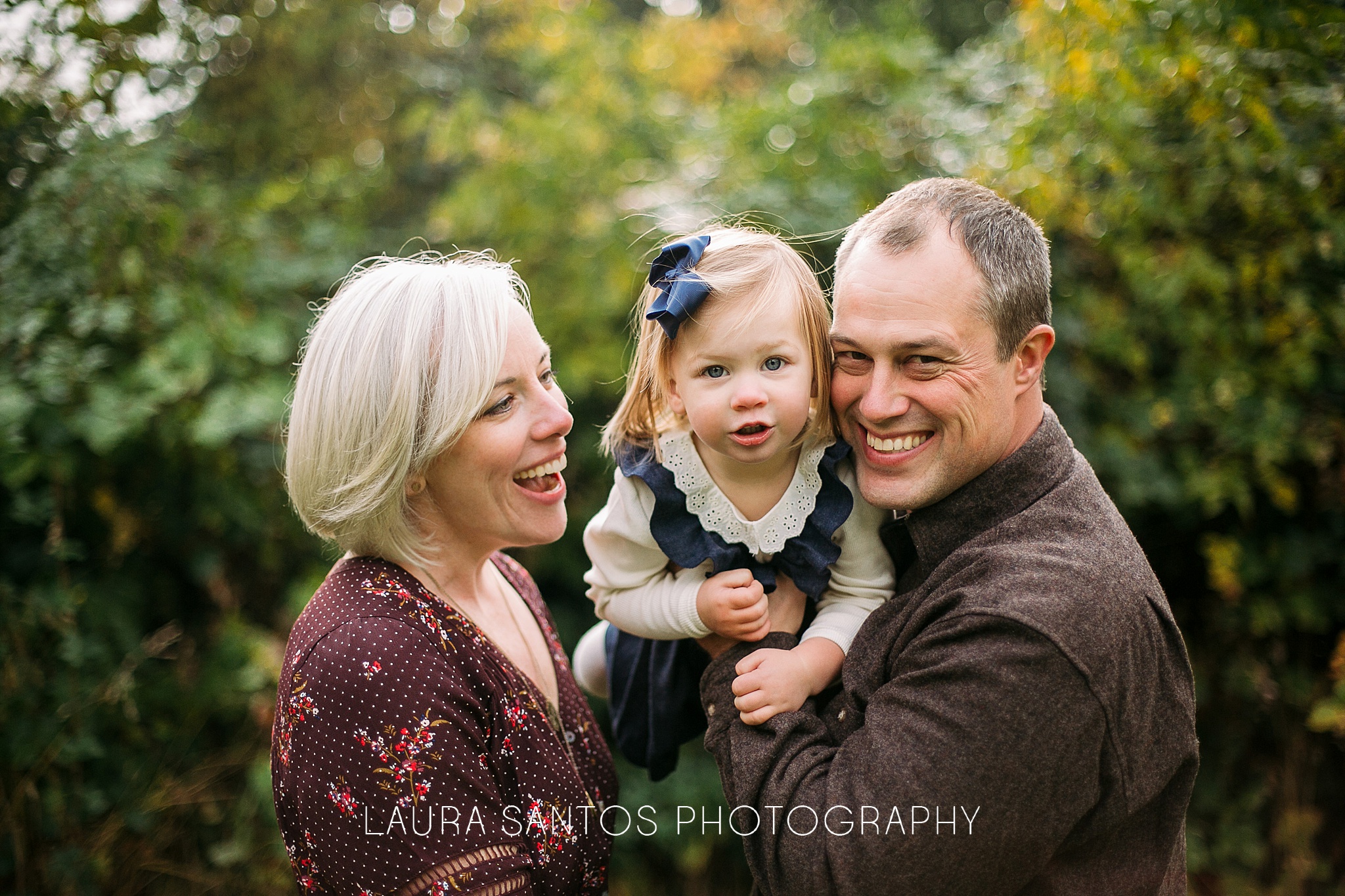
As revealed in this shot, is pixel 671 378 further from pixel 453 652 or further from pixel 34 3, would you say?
pixel 34 3

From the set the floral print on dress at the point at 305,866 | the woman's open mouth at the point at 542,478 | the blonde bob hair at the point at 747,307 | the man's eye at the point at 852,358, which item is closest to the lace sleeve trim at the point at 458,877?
the floral print on dress at the point at 305,866

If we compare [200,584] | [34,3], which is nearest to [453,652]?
[200,584]

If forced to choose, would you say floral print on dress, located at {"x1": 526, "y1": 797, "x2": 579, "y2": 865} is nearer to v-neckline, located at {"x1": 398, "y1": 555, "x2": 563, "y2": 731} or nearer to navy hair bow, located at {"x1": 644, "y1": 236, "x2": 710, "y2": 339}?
v-neckline, located at {"x1": 398, "y1": 555, "x2": 563, "y2": 731}

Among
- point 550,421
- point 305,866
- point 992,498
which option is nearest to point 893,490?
point 992,498

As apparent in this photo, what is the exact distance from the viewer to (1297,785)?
4113mm

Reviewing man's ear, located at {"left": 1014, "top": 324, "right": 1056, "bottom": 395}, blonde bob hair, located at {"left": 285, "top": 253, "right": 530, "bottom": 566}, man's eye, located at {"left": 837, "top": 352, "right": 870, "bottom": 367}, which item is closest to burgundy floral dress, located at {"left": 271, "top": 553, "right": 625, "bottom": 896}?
blonde bob hair, located at {"left": 285, "top": 253, "right": 530, "bottom": 566}

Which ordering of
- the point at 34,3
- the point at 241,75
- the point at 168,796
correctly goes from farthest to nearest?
the point at 241,75 → the point at 168,796 → the point at 34,3

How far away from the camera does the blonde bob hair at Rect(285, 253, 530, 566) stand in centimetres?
182

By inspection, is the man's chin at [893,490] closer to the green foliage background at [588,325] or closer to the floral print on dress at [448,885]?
the floral print on dress at [448,885]

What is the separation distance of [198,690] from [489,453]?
2576 millimetres

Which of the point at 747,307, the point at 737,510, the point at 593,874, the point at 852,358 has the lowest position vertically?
the point at 593,874

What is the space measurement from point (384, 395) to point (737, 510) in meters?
0.79

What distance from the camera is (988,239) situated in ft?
5.94

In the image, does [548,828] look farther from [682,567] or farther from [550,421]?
[550,421]
